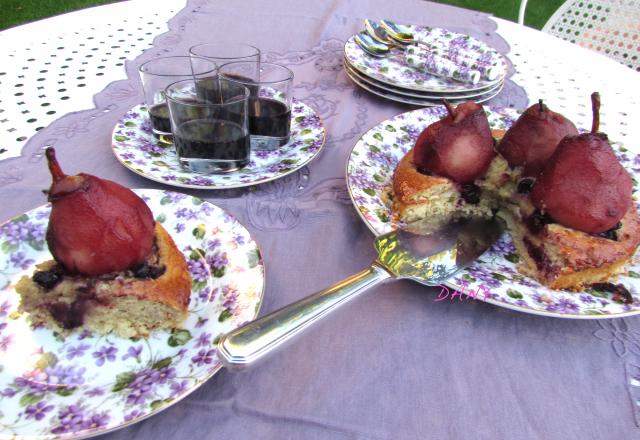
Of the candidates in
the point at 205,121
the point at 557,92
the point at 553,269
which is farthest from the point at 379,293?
the point at 557,92

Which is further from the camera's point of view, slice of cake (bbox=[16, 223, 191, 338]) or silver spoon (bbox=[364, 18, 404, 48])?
silver spoon (bbox=[364, 18, 404, 48])

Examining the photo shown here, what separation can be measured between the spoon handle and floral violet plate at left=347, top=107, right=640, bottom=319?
9.4 inches

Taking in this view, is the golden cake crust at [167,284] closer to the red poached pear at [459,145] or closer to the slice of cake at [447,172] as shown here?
the slice of cake at [447,172]

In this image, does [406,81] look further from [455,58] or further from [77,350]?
[77,350]

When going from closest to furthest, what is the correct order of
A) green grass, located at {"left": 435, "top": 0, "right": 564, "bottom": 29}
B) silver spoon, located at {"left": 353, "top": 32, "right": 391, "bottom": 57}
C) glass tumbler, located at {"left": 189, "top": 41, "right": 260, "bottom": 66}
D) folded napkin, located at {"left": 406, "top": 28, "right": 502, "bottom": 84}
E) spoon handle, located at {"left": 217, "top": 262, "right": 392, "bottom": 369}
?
spoon handle, located at {"left": 217, "top": 262, "right": 392, "bottom": 369}, glass tumbler, located at {"left": 189, "top": 41, "right": 260, "bottom": 66}, folded napkin, located at {"left": 406, "top": 28, "right": 502, "bottom": 84}, silver spoon, located at {"left": 353, "top": 32, "right": 391, "bottom": 57}, green grass, located at {"left": 435, "top": 0, "right": 564, "bottom": 29}

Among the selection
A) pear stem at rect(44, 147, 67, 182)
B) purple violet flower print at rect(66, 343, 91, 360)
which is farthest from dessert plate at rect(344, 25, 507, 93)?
purple violet flower print at rect(66, 343, 91, 360)

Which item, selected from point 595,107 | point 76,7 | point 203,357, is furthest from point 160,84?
point 76,7

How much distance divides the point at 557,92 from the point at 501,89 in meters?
0.22

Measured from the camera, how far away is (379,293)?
887 millimetres

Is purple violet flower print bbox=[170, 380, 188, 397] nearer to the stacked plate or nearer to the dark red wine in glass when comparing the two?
the dark red wine in glass

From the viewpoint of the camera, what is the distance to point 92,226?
29.3 inches

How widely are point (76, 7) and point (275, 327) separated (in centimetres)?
374

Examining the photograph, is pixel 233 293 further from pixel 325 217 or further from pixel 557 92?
pixel 557 92

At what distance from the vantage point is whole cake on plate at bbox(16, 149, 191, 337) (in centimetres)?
74
